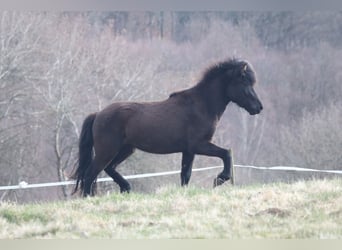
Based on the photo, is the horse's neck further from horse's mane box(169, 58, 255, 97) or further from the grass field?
the grass field

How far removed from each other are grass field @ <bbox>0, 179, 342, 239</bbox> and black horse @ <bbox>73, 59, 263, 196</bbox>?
1.30 m

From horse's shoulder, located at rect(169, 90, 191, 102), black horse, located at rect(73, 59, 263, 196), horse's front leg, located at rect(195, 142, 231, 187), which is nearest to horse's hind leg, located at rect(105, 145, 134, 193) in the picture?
black horse, located at rect(73, 59, 263, 196)

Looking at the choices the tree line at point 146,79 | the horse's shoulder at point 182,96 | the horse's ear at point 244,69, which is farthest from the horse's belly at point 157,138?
the tree line at point 146,79

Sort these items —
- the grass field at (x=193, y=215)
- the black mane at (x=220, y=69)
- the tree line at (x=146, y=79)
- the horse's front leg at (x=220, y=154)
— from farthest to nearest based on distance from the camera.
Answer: the tree line at (x=146, y=79) < the black mane at (x=220, y=69) < the horse's front leg at (x=220, y=154) < the grass field at (x=193, y=215)

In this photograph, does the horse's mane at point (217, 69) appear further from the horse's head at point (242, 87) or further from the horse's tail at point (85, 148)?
the horse's tail at point (85, 148)

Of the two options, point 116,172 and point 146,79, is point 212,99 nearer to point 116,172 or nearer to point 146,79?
point 116,172

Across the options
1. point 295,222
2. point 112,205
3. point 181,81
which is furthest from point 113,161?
point 181,81

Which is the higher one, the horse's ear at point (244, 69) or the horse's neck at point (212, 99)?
the horse's ear at point (244, 69)

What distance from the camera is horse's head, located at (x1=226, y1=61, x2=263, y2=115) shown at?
409 inches

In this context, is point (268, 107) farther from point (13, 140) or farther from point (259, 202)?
point (259, 202)

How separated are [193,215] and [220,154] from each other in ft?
7.08

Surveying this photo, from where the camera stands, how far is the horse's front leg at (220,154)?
32.1 feet

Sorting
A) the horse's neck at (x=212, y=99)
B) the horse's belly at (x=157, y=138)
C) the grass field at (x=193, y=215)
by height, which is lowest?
the grass field at (x=193, y=215)

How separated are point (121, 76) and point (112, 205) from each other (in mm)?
16437
